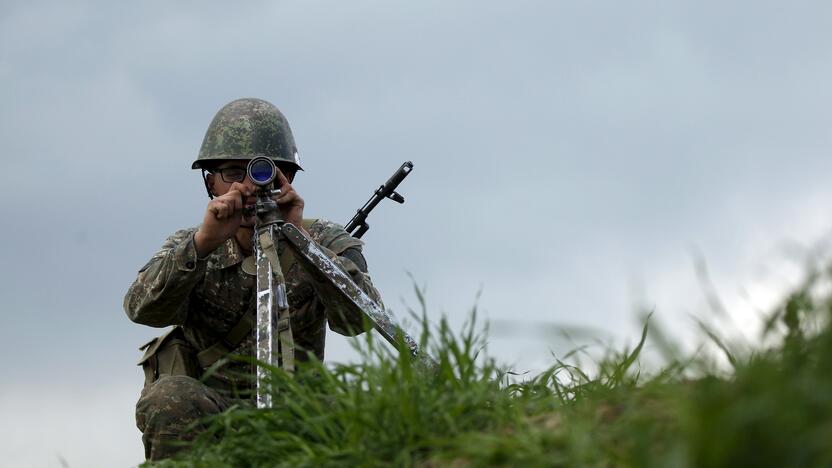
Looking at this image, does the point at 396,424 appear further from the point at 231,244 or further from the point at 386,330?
the point at 231,244

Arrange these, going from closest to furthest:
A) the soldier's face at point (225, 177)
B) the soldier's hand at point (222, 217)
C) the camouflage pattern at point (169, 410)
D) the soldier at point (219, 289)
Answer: the camouflage pattern at point (169, 410), the soldier at point (219, 289), the soldier's hand at point (222, 217), the soldier's face at point (225, 177)

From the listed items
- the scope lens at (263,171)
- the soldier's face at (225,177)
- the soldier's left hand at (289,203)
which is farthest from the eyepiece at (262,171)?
the soldier's face at (225,177)

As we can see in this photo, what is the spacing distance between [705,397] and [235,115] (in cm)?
656

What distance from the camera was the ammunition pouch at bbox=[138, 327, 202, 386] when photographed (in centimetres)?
708

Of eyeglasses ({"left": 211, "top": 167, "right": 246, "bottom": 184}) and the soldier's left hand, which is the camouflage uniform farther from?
eyeglasses ({"left": 211, "top": 167, "right": 246, "bottom": 184})

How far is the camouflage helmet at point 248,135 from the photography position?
321 inches

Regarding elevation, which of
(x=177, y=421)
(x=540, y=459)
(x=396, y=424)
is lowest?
(x=540, y=459)

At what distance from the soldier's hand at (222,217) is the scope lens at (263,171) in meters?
0.21

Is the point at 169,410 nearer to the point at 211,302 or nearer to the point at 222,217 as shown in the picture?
the point at 222,217

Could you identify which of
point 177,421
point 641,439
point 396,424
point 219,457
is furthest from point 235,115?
point 641,439

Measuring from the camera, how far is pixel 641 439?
227 centimetres

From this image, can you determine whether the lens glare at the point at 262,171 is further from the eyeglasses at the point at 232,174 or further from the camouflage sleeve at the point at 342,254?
the eyeglasses at the point at 232,174

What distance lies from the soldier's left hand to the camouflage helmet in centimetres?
145

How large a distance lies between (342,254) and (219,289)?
2.85 ft
